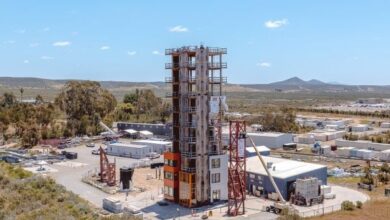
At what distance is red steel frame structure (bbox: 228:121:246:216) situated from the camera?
42.1 meters

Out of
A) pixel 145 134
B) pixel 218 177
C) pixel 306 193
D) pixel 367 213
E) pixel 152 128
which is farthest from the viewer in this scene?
pixel 152 128

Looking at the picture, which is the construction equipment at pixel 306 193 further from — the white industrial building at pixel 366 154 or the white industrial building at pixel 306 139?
the white industrial building at pixel 306 139

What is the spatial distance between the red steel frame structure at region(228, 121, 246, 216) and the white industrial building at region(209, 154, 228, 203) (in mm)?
1462

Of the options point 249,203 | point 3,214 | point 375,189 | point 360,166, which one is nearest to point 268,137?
point 360,166

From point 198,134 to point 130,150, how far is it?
1262 inches

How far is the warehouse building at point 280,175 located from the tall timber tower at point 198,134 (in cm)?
403

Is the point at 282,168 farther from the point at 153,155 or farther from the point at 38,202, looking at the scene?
the point at 153,155

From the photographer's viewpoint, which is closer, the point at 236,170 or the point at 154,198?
the point at 236,170

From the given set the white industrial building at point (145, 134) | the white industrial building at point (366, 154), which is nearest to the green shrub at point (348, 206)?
the white industrial building at point (366, 154)

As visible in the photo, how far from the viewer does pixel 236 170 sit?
143 feet

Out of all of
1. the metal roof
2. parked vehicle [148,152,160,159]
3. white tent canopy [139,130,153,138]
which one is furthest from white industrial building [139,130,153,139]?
the metal roof

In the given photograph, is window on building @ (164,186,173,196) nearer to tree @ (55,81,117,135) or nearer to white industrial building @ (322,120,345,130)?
tree @ (55,81,117,135)

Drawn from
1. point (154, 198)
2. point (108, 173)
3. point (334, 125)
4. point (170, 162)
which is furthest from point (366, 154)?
point (334, 125)

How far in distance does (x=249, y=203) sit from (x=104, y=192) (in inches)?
591
